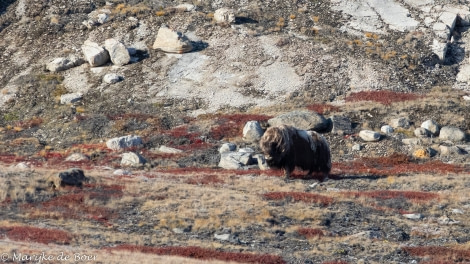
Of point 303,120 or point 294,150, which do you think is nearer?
point 294,150

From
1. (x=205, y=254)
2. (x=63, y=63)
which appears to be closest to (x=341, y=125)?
(x=63, y=63)

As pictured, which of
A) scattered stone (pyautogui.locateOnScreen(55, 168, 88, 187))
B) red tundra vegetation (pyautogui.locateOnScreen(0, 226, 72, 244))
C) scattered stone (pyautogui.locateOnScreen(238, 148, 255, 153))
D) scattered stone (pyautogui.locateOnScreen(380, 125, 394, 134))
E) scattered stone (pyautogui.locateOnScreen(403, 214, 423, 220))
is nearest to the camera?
red tundra vegetation (pyautogui.locateOnScreen(0, 226, 72, 244))

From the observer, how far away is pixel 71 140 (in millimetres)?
50156

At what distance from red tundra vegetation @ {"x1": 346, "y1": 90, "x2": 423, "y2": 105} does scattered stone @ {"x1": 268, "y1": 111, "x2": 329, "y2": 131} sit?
780 cm

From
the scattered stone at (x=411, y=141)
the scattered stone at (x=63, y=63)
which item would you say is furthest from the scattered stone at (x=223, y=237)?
the scattered stone at (x=63, y=63)

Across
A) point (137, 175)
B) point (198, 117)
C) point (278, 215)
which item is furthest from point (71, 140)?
point (278, 215)

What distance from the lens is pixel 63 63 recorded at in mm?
63250

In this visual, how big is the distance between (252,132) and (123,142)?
29.1 feet

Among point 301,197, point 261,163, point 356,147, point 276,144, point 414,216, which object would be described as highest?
point 276,144

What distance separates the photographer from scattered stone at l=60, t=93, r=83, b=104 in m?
57.8

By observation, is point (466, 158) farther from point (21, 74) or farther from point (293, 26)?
point (21, 74)

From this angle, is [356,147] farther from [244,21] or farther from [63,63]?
[63,63]

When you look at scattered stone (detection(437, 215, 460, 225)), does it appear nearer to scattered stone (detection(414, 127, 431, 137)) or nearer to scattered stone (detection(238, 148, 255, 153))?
scattered stone (detection(238, 148, 255, 153))

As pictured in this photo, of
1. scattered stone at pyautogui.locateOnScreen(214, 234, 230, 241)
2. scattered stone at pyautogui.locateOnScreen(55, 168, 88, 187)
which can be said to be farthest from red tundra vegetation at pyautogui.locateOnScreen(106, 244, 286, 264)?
scattered stone at pyautogui.locateOnScreen(55, 168, 88, 187)
